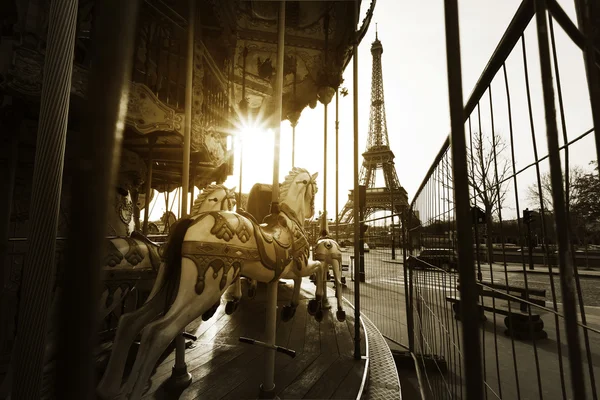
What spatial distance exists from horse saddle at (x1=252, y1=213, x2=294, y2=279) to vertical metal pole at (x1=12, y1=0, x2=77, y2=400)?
171cm

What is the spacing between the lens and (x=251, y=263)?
8.15 ft

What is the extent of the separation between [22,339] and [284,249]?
2071 millimetres

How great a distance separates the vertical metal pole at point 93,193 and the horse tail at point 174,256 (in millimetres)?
2000

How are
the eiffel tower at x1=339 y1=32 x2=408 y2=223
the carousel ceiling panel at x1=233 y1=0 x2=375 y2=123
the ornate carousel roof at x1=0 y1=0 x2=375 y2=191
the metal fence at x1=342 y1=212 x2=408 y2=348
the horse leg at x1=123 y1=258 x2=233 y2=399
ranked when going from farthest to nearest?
the eiffel tower at x1=339 y1=32 x2=408 y2=223
the metal fence at x1=342 y1=212 x2=408 y2=348
the carousel ceiling panel at x1=233 y1=0 x2=375 y2=123
the ornate carousel roof at x1=0 y1=0 x2=375 y2=191
the horse leg at x1=123 y1=258 x2=233 y2=399

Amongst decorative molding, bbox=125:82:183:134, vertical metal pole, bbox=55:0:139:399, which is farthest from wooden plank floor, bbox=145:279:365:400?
decorative molding, bbox=125:82:183:134

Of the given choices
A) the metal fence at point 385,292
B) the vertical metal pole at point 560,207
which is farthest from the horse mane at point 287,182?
the vertical metal pole at point 560,207

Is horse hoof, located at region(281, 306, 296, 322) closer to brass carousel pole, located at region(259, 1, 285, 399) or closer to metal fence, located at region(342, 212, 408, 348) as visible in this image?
brass carousel pole, located at region(259, 1, 285, 399)

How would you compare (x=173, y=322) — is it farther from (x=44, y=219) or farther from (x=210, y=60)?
(x=210, y=60)

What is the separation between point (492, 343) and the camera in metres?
4.12

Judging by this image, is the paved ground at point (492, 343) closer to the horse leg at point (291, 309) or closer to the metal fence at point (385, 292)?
the metal fence at point (385, 292)

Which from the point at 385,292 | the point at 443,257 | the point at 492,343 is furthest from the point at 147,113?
the point at 385,292

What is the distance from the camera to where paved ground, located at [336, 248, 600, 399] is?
5.32ft

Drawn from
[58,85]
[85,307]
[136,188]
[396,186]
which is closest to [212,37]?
[136,188]

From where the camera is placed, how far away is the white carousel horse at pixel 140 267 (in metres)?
2.02
